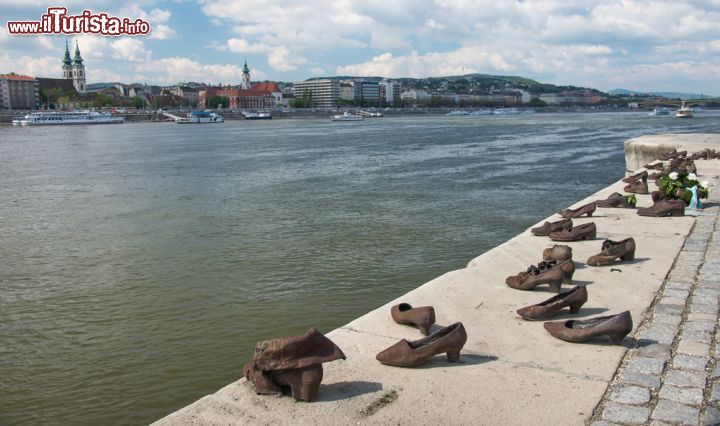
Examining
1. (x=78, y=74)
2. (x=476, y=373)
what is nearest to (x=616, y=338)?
(x=476, y=373)

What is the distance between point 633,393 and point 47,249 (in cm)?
1346

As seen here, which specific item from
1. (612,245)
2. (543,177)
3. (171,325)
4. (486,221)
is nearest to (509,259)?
(612,245)

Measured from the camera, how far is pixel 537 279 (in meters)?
6.95

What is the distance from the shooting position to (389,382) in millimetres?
4734

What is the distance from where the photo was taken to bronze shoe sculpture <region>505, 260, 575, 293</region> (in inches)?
269

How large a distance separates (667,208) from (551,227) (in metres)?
2.50

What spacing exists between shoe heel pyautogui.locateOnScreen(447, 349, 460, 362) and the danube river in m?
3.10

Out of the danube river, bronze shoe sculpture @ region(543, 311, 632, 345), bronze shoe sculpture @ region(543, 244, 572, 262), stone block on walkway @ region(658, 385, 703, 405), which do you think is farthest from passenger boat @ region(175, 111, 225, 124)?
stone block on walkway @ region(658, 385, 703, 405)

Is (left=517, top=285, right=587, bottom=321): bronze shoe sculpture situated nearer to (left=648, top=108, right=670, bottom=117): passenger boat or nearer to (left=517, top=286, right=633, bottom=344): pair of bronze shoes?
(left=517, top=286, right=633, bottom=344): pair of bronze shoes

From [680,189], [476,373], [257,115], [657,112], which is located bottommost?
[476,373]

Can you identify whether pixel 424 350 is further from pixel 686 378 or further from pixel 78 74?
pixel 78 74

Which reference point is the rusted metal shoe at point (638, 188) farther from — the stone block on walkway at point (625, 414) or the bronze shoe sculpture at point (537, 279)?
the stone block on walkway at point (625, 414)

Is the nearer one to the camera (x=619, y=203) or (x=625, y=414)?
(x=625, y=414)

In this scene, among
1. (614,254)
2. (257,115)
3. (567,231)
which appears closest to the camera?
(614,254)
